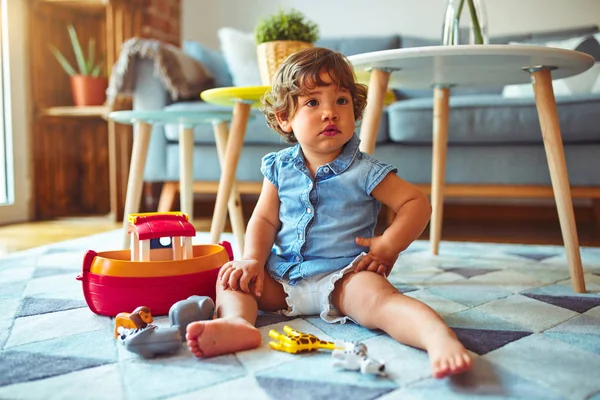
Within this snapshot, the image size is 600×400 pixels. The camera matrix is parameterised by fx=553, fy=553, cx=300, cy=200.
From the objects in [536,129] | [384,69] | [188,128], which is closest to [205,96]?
[188,128]

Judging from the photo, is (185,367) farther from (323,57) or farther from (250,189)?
(250,189)

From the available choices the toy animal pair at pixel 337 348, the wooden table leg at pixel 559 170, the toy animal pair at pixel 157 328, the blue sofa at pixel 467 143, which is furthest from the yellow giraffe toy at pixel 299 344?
the blue sofa at pixel 467 143

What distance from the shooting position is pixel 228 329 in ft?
2.22

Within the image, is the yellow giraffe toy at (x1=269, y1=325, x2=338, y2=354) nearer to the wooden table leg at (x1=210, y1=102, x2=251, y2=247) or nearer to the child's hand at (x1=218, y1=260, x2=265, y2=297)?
the child's hand at (x1=218, y1=260, x2=265, y2=297)

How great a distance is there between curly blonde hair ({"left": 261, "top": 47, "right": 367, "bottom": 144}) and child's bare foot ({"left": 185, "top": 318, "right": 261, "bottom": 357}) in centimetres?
35

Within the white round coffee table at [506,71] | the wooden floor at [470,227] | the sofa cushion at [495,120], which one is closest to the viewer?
the white round coffee table at [506,71]

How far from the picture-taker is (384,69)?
42.2 inches

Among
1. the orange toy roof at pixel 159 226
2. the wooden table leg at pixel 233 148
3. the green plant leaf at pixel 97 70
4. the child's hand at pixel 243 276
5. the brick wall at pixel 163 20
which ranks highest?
the brick wall at pixel 163 20

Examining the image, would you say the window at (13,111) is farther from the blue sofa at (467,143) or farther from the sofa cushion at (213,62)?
the sofa cushion at (213,62)

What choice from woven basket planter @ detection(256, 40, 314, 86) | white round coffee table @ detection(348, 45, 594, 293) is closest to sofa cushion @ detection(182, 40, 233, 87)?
woven basket planter @ detection(256, 40, 314, 86)

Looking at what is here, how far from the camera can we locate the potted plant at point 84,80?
7.52 feet

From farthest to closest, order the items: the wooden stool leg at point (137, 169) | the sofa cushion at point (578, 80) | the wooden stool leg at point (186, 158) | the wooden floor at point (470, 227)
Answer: the sofa cushion at point (578, 80) → the wooden floor at point (470, 227) → the wooden stool leg at point (186, 158) → the wooden stool leg at point (137, 169)

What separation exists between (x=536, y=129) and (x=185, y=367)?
145cm

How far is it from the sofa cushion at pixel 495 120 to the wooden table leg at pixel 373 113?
769 mm
